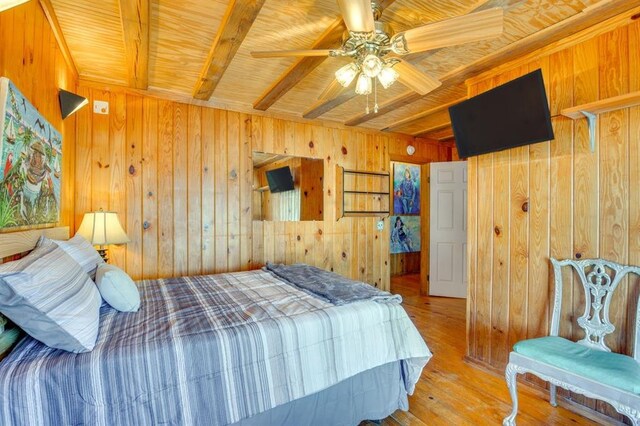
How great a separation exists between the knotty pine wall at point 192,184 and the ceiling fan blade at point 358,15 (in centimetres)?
217

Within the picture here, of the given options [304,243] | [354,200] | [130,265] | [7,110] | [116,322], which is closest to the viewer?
[7,110]

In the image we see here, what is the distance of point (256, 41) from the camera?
7.09ft

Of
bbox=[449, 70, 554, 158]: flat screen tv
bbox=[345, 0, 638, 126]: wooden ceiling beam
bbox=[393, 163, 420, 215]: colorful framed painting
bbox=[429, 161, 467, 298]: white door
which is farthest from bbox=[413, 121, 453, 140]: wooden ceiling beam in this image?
bbox=[449, 70, 554, 158]: flat screen tv

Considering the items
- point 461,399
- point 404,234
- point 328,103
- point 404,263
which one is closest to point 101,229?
point 328,103

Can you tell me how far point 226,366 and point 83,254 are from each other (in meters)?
1.24

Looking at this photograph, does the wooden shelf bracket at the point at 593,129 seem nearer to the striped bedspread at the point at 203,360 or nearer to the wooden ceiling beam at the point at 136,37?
the striped bedspread at the point at 203,360

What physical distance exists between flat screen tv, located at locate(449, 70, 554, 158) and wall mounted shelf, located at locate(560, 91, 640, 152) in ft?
0.49

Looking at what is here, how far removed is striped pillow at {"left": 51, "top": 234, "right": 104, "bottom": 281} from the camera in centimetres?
176

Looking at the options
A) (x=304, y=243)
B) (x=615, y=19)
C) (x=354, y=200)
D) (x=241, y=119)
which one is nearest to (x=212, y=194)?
(x=241, y=119)

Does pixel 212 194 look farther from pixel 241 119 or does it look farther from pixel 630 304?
pixel 630 304

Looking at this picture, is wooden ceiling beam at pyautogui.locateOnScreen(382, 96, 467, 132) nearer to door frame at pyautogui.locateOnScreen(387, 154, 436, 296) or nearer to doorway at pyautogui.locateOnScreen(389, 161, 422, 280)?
door frame at pyautogui.locateOnScreen(387, 154, 436, 296)

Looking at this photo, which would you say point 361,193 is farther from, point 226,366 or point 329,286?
point 226,366

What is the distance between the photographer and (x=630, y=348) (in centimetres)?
174

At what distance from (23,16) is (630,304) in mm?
3629
